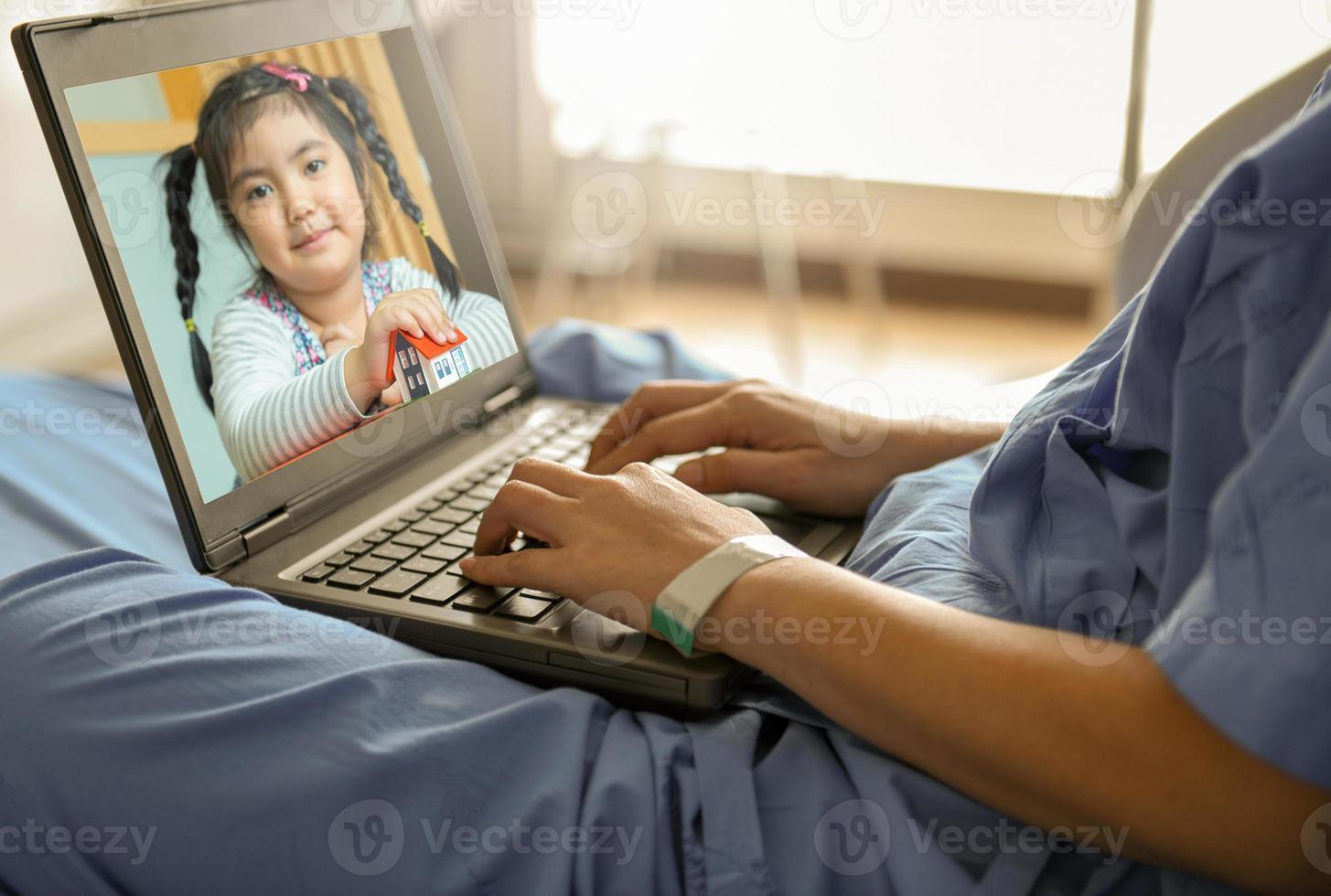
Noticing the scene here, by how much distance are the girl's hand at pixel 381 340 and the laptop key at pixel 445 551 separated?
5.9 inches

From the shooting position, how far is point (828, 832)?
61cm

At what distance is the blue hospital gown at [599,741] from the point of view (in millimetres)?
583

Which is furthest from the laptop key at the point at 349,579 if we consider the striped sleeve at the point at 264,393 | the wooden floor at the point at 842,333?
the wooden floor at the point at 842,333

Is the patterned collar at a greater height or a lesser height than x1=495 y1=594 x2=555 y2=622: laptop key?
greater

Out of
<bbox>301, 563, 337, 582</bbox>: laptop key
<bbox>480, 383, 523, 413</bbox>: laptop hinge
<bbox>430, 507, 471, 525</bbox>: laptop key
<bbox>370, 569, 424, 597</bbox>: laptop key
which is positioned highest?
<bbox>480, 383, 523, 413</bbox>: laptop hinge

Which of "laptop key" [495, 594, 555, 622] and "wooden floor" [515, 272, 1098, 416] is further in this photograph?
"wooden floor" [515, 272, 1098, 416]

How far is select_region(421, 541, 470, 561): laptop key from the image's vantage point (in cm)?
84

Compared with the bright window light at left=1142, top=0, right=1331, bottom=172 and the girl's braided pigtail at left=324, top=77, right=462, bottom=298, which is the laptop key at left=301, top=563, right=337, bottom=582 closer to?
the girl's braided pigtail at left=324, top=77, right=462, bottom=298

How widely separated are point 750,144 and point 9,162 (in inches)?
66.6

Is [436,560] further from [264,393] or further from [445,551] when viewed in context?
[264,393]

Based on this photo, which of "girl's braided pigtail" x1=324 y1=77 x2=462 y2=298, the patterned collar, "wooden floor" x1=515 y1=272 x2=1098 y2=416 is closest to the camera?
the patterned collar

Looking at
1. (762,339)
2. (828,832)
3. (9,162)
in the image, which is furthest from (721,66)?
(828,832)

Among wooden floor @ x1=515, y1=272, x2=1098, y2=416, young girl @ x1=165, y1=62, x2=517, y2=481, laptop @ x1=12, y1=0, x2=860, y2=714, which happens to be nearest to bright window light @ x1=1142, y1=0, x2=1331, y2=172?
wooden floor @ x1=515, y1=272, x2=1098, y2=416

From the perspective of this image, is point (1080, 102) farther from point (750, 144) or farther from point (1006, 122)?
point (750, 144)
